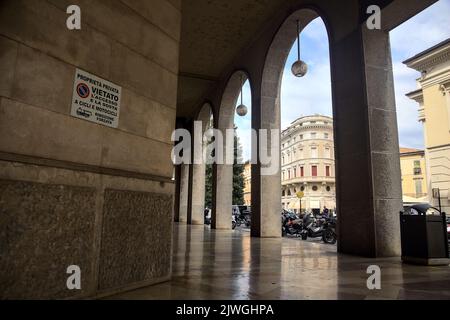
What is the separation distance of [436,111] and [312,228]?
18.3 meters

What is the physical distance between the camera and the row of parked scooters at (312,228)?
34.9ft

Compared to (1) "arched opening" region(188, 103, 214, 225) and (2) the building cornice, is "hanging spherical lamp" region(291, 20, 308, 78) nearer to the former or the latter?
(1) "arched opening" region(188, 103, 214, 225)

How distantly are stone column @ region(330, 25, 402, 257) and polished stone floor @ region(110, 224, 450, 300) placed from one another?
2.48ft

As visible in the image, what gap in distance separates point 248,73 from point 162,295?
431 inches

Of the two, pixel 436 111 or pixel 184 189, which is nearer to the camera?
pixel 184 189

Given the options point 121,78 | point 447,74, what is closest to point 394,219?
point 121,78

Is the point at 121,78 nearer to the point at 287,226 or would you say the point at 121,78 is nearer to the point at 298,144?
the point at 287,226

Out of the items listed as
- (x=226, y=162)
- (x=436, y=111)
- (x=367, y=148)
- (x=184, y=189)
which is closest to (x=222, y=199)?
(x=226, y=162)

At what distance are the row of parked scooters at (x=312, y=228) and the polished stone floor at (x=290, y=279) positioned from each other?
4468 millimetres

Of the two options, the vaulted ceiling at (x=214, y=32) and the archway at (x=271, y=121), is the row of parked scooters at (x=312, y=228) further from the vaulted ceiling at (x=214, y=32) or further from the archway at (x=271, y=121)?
the vaulted ceiling at (x=214, y=32)

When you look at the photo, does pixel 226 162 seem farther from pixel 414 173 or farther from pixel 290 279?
pixel 414 173

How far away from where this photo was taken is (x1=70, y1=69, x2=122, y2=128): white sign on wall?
125 inches

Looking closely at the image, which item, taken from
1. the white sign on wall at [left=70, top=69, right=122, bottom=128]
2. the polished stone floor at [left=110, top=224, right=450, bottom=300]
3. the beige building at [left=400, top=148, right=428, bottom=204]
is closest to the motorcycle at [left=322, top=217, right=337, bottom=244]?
the polished stone floor at [left=110, top=224, right=450, bottom=300]

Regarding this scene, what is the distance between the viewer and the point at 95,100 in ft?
11.0
